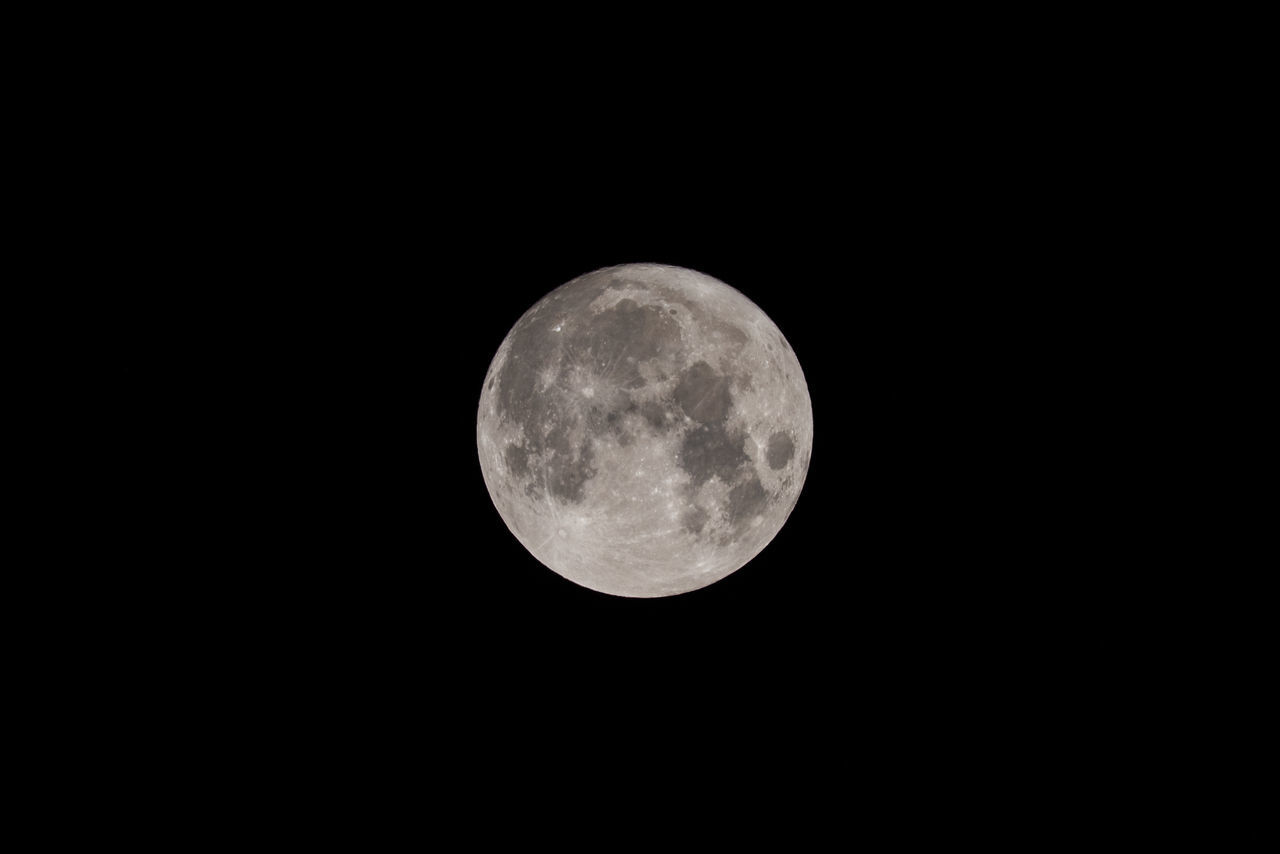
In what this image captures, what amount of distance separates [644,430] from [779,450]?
0.84 m

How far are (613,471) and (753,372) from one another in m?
0.94

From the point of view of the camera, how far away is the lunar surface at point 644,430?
372 centimetres

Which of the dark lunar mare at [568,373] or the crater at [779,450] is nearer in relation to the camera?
the dark lunar mare at [568,373]

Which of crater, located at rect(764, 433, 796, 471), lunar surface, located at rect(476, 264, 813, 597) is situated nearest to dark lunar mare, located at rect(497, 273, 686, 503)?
lunar surface, located at rect(476, 264, 813, 597)

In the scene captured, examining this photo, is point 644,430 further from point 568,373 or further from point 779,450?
point 779,450

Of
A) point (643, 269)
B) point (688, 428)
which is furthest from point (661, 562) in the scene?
point (643, 269)

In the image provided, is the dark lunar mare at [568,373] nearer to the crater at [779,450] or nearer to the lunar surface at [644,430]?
the lunar surface at [644,430]

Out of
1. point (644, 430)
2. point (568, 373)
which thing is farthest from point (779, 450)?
point (568, 373)

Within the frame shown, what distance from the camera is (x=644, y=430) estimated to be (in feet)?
12.1

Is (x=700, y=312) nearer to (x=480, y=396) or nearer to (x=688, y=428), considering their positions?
(x=688, y=428)

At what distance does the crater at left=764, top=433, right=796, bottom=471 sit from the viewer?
4.01 metres

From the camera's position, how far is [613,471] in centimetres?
373

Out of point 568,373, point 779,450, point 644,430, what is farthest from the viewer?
point 779,450

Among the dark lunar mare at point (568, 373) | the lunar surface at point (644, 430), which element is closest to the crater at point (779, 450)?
the lunar surface at point (644, 430)
